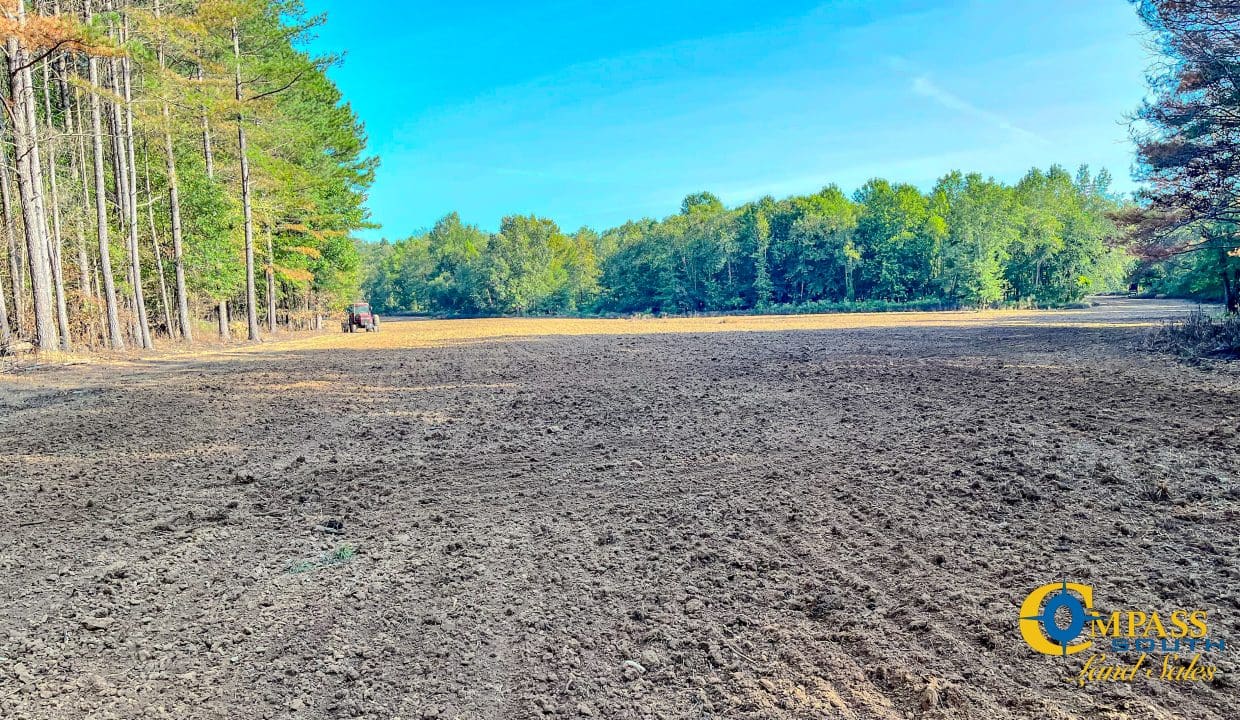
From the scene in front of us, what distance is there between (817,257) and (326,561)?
62794 mm

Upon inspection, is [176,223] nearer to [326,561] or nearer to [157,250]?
[157,250]

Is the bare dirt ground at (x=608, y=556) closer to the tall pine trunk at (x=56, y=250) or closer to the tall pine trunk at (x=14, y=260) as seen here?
the tall pine trunk at (x=56, y=250)

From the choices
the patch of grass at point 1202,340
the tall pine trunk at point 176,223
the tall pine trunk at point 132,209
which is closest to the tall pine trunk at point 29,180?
the tall pine trunk at point 132,209

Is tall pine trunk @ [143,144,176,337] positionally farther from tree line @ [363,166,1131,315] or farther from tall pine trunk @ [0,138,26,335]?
tree line @ [363,166,1131,315]

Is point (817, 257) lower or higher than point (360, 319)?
higher

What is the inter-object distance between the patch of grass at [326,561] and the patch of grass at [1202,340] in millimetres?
13750

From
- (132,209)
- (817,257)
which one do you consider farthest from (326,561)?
(817,257)

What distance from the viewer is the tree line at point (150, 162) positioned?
12.7 meters

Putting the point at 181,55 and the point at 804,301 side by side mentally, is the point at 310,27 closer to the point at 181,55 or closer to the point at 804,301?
the point at 181,55

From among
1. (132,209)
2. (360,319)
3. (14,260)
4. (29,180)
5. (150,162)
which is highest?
(150,162)

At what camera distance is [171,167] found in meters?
17.6

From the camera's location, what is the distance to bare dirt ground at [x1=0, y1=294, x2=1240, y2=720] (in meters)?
2.24

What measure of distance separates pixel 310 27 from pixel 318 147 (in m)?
7.15

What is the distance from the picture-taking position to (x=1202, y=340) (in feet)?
39.9
